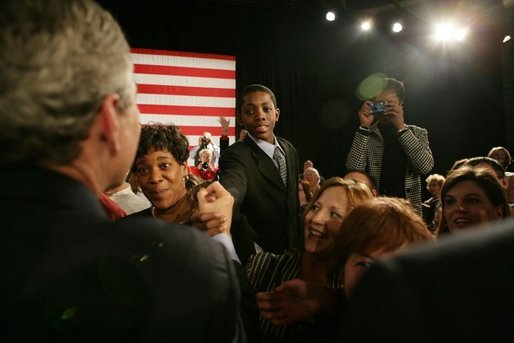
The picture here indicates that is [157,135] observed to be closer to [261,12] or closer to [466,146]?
[261,12]

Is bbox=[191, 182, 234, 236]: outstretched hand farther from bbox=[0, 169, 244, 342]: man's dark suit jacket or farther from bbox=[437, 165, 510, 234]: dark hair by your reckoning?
bbox=[437, 165, 510, 234]: dark hair

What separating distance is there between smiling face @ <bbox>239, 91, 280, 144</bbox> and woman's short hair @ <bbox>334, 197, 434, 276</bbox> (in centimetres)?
119

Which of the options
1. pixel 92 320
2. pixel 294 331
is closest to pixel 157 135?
pixel 294 331

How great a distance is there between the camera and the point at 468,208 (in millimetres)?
1901

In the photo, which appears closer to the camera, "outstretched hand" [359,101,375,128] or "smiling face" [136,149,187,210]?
"smiling face" [136,149,187,210]

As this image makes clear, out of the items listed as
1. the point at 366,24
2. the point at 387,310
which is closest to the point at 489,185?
the point at 387,310

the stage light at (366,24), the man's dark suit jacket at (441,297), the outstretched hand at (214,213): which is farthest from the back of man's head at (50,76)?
the stage light at (366,24)

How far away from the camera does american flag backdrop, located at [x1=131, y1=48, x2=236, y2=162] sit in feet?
19.0

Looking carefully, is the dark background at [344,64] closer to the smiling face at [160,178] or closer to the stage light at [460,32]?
the stage light at [460,32]

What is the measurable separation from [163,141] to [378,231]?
1.01 meters

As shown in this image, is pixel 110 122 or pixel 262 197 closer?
pixel 110 122

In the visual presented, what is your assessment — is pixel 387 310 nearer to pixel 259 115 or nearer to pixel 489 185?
pixel 489 185

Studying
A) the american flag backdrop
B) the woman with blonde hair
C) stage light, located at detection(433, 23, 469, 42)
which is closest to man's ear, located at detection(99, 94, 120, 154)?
the woman with blonde hair

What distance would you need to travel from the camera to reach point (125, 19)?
19.8 feet
